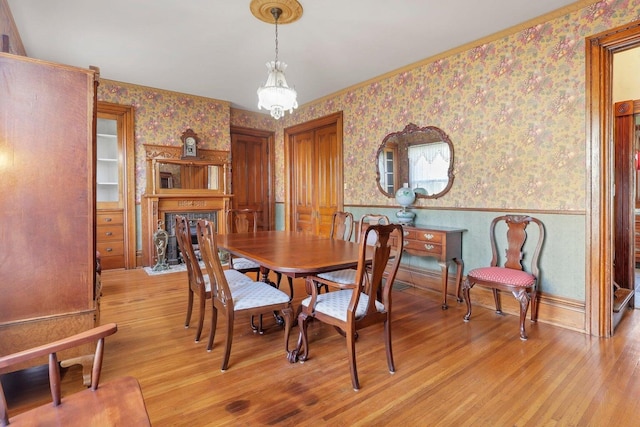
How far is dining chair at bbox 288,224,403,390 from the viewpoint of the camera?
1870 millimetres

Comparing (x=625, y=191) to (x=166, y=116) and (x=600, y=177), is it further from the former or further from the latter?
(x=166, y=116)

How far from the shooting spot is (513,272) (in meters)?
2.86

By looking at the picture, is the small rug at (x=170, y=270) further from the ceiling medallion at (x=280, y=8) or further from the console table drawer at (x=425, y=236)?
the ceiling medallion at (x=280, y=8)

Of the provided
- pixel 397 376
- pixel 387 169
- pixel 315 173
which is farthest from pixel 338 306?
pixel 315 173

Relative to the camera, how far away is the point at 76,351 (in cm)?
188

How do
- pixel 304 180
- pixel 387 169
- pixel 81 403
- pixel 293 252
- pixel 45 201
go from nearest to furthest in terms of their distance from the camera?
1. pixel 81 403
2. pixel 45 201
3. pixel 293 252
4. pixel 387 169
5. pixel 304 180

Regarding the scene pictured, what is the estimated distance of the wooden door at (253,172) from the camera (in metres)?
6.29

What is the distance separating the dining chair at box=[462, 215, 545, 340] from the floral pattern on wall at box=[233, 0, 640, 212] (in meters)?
0.20

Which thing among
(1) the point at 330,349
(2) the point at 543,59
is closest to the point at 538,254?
(2) the point at 543,59

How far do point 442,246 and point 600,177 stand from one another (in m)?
1.35

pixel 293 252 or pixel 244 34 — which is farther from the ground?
pixel 244 34

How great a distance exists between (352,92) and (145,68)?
2.77 m

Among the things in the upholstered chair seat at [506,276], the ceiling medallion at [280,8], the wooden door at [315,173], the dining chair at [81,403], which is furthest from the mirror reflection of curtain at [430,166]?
the dining chair at [81,403]

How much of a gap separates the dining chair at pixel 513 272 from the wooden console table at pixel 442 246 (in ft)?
0.99
